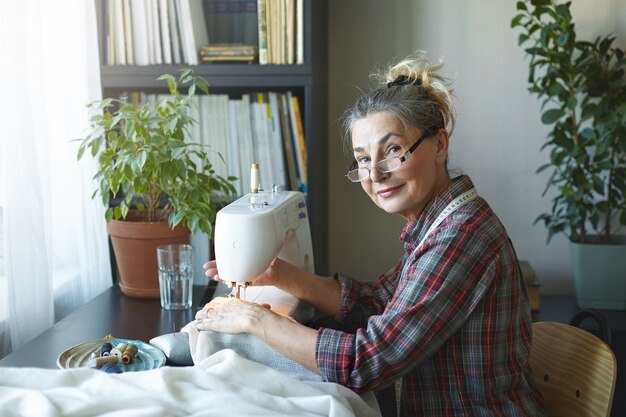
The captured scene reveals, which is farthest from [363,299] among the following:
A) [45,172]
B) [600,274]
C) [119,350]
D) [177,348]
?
[600,274]

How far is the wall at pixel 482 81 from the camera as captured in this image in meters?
3.00

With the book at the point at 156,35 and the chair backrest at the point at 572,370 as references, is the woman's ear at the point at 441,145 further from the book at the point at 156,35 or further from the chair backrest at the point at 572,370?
the book at the point at 156,35

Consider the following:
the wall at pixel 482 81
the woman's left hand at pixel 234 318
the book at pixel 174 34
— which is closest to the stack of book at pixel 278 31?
the book at pixel 174 34

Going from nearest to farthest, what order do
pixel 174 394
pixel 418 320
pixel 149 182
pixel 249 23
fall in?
pixel 174 394, pixel 418 320, pixel 149 182, pixel 249 23

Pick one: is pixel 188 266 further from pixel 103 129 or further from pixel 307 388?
pixel 307 388

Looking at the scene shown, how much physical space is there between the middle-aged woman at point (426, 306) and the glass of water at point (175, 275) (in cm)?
43

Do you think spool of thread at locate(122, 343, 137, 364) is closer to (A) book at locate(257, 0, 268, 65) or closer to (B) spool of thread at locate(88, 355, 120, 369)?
(B) spool of thread at locate(88, 355, 120, 369)

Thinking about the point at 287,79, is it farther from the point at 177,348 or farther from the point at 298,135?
the point at 177,348

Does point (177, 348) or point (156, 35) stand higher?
point (156, 35)

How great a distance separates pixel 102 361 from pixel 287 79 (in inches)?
47.2

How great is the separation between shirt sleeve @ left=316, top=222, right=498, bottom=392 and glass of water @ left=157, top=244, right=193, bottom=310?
2.44ft

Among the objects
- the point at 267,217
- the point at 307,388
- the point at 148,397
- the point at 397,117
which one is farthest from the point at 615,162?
the point at 148,397

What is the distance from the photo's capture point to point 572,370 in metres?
1.83

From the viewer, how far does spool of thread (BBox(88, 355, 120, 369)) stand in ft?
5.71
